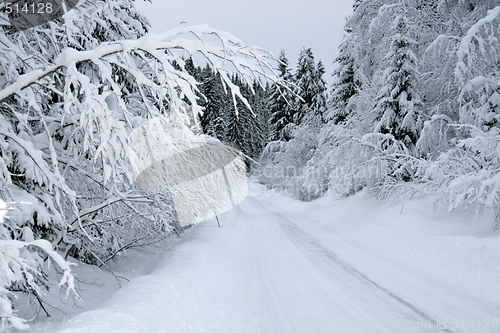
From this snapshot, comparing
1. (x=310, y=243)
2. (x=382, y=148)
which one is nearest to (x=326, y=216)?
(x=382, y=148)

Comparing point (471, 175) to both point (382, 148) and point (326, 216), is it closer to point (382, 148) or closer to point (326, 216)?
point (382, 148)

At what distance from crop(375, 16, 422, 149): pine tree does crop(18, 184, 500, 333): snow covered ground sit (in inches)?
163

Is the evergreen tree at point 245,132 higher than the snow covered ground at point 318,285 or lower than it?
higher

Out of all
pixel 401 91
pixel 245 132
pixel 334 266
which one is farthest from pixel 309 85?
pixel 334 266

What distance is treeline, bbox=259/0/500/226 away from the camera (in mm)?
8852

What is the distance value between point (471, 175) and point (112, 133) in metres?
8.70

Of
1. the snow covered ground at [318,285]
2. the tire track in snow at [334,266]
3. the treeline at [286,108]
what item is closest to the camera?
the snow covered ground at [318,285]

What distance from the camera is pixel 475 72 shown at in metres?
9.73

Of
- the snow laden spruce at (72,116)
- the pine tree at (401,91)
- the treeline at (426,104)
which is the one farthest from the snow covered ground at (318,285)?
the pine tree at (401,91)

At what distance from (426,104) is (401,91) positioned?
1.39 m

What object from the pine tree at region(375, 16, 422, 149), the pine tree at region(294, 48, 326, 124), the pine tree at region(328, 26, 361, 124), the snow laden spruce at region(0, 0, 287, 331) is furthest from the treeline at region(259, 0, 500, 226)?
the pine tree at region(294, 48, 326, 124)

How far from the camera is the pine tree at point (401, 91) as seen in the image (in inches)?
522

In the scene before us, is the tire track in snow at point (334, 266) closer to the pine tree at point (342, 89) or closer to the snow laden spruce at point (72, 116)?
the snow laden spruce at point (72, 116)

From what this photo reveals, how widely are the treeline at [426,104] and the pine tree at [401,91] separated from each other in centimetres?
4
